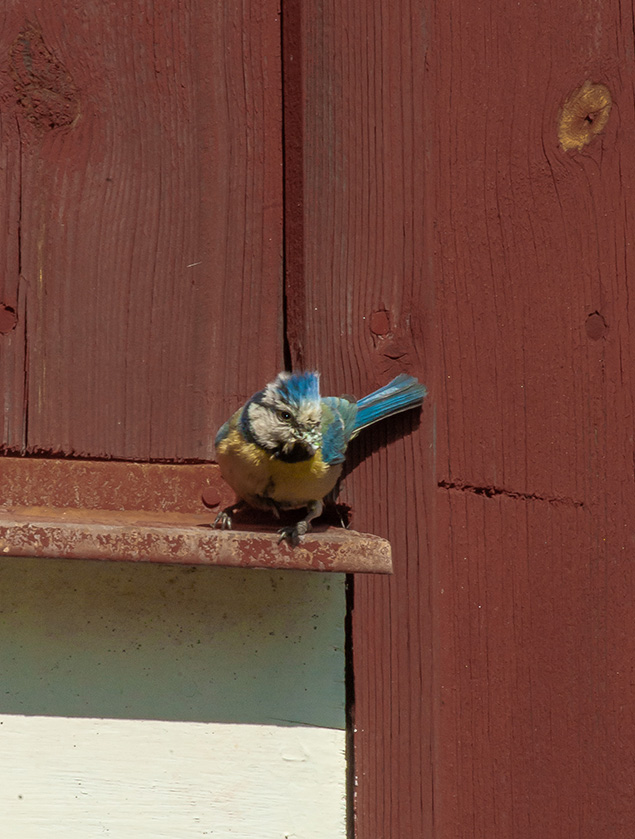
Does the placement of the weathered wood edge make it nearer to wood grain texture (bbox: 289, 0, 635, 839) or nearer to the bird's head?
wood grain texture (bbox: 289, 0, 635, 839)

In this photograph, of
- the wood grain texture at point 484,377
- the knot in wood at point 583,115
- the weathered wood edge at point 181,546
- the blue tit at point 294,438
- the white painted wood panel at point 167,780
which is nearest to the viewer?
the weathered wood edge at point 181,546

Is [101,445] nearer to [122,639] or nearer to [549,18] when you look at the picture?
[122,639]

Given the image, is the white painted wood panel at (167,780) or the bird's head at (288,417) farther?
the bird's head at (288,417)

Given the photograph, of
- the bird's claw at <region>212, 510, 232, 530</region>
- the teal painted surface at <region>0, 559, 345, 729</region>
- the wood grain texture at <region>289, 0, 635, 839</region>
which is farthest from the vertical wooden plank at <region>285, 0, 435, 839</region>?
the bird's claw at <region>212, 510, 232, 530</region>

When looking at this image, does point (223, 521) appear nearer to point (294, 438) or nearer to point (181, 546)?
point (181, 546)

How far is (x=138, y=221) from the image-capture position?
81.0 inches

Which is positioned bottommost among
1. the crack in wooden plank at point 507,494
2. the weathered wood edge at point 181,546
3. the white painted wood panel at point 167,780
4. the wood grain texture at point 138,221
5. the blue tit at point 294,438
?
the white painted wood panel at point 167,780

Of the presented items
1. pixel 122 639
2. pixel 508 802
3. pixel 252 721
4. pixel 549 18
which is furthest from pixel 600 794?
pixel 549 18

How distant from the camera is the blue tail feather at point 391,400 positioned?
192 centimetres

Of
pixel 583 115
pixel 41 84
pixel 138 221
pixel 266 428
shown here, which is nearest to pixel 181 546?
pixel 266 428

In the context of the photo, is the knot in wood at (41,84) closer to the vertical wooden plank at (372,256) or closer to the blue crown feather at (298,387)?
the vertical wooden plank at (372,256)

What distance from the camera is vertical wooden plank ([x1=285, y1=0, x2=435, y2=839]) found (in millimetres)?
1914

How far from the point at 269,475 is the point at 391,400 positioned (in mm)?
445

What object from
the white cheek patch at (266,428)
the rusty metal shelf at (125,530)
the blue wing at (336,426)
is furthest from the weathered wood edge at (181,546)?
the white cheek patch at (266,428)
